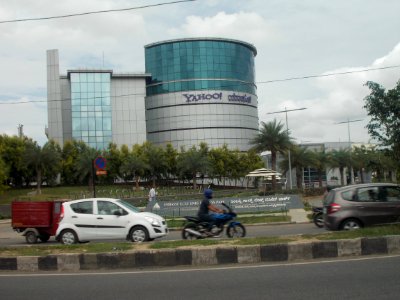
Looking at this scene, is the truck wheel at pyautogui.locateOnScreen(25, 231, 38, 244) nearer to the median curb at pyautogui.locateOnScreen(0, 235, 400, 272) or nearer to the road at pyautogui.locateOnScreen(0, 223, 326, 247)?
the road at pyautogui.locateOnScreen(0, 223, 326, 247)

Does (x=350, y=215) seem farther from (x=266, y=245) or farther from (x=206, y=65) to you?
(x=206, y=65)

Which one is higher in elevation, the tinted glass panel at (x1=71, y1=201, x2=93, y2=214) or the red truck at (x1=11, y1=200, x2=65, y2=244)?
the tinted glass panel at (x1=71, y1=201, x2=93, y2=214)

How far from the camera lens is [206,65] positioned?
96.6 metres

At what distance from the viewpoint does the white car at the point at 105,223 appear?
14539mm

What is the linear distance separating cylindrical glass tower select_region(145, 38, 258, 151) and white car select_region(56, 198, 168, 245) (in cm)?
8140

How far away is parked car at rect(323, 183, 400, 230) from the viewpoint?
13.6 meters

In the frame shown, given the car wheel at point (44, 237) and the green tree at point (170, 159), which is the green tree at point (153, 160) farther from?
the car wheel at point (44, 237)

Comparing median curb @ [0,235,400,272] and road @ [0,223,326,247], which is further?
road @ [0,223,326,247]

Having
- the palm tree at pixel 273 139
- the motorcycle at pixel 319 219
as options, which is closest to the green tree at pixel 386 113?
the motorcycle at pixel 319 219

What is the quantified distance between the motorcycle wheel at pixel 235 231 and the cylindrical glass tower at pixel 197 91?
81.4 metres

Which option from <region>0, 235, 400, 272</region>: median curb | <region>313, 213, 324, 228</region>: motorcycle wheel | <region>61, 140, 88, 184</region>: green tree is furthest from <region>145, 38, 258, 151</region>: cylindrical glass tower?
<region>0, 235, 400, 272</region>: median curb

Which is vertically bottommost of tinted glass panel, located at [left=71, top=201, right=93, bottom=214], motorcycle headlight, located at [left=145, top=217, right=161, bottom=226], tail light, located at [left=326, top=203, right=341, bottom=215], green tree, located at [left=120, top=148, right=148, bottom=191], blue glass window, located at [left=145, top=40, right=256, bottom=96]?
motorcycle headlight, located at [left=145, top=217, right=161, bottom=226]

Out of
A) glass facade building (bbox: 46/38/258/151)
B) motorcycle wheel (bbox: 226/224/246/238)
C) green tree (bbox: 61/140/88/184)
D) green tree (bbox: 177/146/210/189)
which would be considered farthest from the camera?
glass facade building (bbox: 46/38/258/151)

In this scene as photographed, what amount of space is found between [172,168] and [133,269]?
2537 inches
